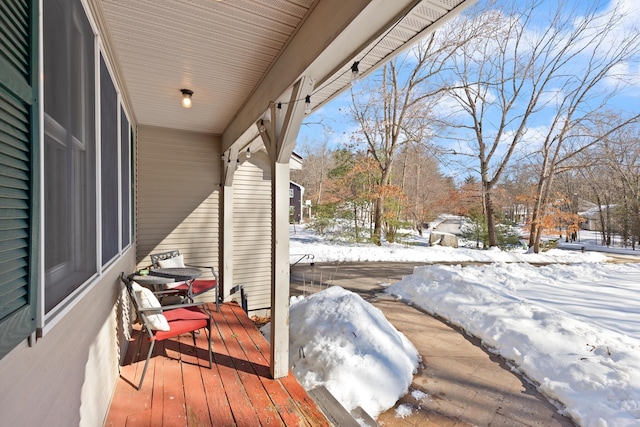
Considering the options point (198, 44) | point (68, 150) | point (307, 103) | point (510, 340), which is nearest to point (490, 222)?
point (510, 340)

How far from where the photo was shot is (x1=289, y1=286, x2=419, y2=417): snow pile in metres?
2.60

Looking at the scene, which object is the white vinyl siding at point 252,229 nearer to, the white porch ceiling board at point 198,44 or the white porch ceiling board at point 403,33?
the white porch ceiling board at point 198,44

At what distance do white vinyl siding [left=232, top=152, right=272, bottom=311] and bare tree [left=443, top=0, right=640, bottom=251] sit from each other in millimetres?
10897

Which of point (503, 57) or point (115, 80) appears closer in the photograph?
point (115, 80)

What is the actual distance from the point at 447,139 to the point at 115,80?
13459mm

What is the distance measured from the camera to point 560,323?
379 cm

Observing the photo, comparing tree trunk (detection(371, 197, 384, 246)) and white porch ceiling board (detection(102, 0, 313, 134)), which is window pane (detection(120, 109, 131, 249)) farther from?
tree trunk (detection(371, 197, 384, 246))

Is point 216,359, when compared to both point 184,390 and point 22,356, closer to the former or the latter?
point 184,390

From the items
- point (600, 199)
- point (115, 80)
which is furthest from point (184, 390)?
point (600, 199)

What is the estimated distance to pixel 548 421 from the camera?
2.39m

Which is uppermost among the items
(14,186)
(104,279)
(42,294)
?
(14,186)

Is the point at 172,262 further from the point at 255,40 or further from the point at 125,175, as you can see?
the point at 255,40

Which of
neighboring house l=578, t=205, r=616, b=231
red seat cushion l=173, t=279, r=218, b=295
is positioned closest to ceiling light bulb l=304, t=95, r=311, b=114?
red seat cushion l=173, t=279, r=218, b=295

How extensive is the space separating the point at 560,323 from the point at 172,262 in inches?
209
